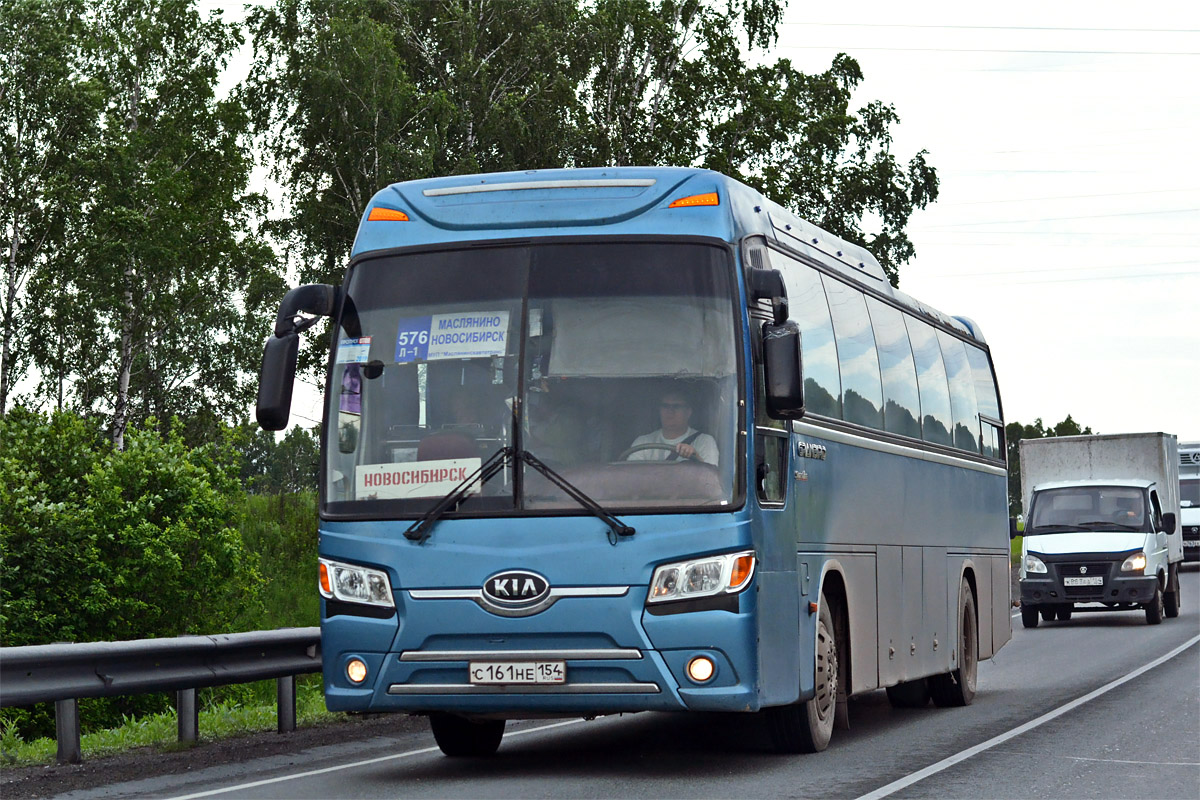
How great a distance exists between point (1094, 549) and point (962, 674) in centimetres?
1212

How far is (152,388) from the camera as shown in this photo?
5116 cm

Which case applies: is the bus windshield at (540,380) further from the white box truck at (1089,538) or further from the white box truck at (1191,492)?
the white box truck at (1191,492)

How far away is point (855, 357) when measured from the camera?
11.9 meters

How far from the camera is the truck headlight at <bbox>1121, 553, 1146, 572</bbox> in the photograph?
26016 mm

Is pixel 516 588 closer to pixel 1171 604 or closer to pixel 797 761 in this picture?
pixel 797 761

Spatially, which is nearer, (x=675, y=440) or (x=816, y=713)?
(x=675, y=440)

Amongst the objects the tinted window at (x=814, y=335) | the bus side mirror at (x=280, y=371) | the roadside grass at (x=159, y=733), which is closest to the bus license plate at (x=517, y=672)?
the bus side mirror at (x=280, y=371)

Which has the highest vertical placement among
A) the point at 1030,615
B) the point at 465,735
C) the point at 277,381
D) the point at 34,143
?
the point at 34,143

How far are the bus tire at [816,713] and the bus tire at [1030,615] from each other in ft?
55.0

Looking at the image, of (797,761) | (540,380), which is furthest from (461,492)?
(797,761)

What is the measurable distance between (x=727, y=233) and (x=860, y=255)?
4062 millimetres

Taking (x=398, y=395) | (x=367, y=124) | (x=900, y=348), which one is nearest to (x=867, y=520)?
(x=900, y=348)

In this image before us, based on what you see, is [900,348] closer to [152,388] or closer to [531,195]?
[531,195]

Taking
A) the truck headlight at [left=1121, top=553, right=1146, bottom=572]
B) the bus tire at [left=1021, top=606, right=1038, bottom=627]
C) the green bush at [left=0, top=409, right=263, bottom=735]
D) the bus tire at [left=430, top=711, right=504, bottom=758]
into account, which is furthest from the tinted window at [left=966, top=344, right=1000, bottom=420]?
the green bush at [left=0, top=409, right=263, bottom=735]
